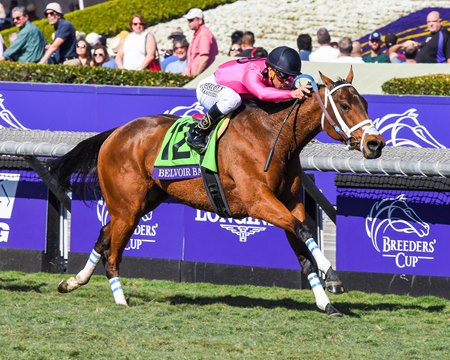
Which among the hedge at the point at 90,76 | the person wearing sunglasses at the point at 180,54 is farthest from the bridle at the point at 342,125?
the person wearing sunglasses at the point at 180,54

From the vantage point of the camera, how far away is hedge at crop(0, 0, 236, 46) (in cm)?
2442

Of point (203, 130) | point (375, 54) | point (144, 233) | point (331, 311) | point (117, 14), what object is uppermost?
point (203, 130)

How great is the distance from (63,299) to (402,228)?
2.92 metres

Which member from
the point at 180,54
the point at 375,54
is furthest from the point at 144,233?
the point at 375,54

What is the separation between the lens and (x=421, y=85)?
11891mm

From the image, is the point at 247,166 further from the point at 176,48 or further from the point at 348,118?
the point at 176,48

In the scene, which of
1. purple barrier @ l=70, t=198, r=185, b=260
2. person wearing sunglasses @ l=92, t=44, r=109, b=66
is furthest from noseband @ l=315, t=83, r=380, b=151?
person wearing sunglasses @ l=92, t=44, r=109, b=66

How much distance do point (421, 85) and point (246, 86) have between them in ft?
11.4

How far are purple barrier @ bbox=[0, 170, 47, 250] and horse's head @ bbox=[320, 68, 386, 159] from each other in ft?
13.2

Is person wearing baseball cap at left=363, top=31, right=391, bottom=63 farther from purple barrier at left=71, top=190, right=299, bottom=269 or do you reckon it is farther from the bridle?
the bridle

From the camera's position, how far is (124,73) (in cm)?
1377

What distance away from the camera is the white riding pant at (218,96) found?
895 centimetres

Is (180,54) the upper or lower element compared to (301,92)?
lower

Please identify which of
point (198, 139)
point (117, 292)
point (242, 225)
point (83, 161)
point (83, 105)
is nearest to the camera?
point (198, 139)
